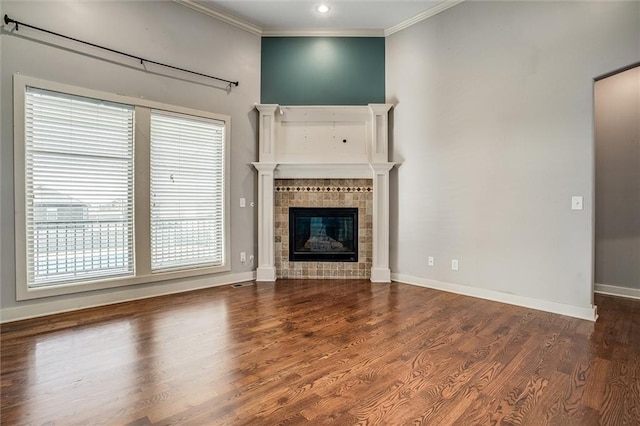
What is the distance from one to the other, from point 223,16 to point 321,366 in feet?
14.5

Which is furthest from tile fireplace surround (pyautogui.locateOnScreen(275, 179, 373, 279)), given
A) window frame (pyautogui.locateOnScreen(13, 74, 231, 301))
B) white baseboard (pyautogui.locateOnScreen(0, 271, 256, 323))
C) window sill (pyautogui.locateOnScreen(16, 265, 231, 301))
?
window sill (pyautogui.locateOnScreen(16, 265, 231, 301))

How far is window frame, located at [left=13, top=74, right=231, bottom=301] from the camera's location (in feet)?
9.57

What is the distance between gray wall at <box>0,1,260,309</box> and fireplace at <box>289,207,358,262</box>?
0.64 metres

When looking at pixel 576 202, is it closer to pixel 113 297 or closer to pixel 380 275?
pixel 380 275

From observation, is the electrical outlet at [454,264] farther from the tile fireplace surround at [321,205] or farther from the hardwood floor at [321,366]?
the tile fireplace surround at [321,205]

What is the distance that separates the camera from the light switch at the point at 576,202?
3.04 meters

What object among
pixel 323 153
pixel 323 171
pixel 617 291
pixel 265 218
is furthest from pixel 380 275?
pixel 617 291

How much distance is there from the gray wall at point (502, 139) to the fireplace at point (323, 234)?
0.64m

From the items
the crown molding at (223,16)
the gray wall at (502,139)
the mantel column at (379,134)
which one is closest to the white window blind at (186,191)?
the crown molding at (223,16)

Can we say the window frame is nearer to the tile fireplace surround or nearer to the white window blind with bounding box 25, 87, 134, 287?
the white window blind with bounding box 25, 87, 134, 287

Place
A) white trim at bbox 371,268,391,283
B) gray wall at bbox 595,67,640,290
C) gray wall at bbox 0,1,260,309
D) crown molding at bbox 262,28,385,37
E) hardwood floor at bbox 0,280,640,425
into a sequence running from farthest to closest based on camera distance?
crown molding at bbox 262,28,385,37, white trim at bbox 371,268,391,283, gray wall at bbox 595,67,640,290, gray wall at bbox 0,1,260,309, hardwood floor at bbox 0,280,640,425

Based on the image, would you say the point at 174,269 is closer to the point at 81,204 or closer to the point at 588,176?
the point at 81,204

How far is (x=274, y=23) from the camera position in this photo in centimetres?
446

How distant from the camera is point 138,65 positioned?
3.61m
